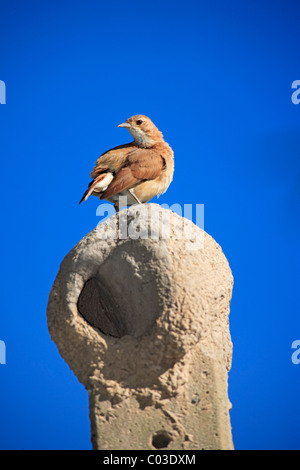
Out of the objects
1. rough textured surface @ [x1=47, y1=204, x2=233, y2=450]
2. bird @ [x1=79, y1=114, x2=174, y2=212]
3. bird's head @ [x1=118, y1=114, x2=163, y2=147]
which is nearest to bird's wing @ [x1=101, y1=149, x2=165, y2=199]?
bird @ [x1=79, y1=114, x2=174, y2=212]

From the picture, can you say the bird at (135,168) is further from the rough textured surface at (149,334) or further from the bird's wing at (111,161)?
the rough textured surface at (149,334)

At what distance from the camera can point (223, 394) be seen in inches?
187

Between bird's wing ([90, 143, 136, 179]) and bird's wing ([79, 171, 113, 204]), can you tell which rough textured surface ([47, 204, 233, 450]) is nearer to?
bird's wing ([79, 171, 113, 204])

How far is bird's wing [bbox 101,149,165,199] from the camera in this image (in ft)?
18.5

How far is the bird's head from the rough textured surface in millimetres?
1317

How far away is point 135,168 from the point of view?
5719 mm

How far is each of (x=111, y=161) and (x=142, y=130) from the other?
1.76 feet

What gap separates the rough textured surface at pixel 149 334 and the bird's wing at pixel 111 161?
3.07 feet

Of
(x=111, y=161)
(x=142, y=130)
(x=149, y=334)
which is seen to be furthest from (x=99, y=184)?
(x=149, y=334)

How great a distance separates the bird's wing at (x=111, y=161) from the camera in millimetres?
5801

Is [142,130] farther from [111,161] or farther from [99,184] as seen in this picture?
[99,184]

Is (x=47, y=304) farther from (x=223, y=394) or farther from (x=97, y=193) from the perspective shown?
(x=223, y=394)

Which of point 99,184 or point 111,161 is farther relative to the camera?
point 111,161
